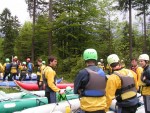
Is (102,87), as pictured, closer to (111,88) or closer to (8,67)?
(111,88)

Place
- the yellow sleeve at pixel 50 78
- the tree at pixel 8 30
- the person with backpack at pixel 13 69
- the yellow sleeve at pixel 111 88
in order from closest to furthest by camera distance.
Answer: the yellow sleeve at pixel 111 88
the yellow sleeve at pixel 50 78
the person with backpack at pixel 13 69
the tree at pixel 8 30

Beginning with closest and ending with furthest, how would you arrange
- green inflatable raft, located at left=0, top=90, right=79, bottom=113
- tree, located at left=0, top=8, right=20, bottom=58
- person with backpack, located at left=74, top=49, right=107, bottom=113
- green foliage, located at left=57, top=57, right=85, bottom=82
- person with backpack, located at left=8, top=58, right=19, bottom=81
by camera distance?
person with backpack, located at left=74, top=49, right=107, bottom=113
green inflatable raft, located at left=0, top=90, right=79, bottom=113
person with backpack, located at left=8, top=58, right=19, bottom=81
green foliage, located at left=57, top=57, right=85, bottom=82
tree, located at left=0, top=8, right=20, bottom=58

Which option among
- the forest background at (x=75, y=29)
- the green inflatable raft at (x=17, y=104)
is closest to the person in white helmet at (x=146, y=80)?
the green inflatable raft at (x=17, y=104)

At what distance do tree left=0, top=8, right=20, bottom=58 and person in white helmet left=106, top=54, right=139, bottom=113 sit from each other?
133 ft

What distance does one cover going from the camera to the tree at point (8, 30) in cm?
4531

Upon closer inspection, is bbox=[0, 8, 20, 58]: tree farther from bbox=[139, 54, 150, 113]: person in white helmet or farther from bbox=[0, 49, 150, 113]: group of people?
bbox=[0, 49, 150, 113]: group of people

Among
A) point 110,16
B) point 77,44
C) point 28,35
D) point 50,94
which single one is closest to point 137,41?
point 110,16

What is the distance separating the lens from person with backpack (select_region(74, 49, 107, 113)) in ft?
15.1

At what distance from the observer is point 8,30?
46.4 m

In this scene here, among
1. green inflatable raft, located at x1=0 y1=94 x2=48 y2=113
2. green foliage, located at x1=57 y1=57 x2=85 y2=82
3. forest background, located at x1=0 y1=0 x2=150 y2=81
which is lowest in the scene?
green inflatable raft, located at x1=0 y1=94 x2=48 y2=113

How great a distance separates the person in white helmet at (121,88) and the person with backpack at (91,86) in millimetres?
150

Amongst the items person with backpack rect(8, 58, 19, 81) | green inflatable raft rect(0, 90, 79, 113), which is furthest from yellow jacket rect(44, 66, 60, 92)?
person with backpack rect(8, 58, 19, 81)

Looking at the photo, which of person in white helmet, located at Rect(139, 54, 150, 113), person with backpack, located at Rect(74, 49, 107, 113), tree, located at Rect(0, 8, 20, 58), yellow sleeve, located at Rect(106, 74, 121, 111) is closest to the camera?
person with backpack, located at Rect(74, 49, 107, 113)

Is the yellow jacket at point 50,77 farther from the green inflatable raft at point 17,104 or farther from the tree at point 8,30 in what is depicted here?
the tree at point 8,30
